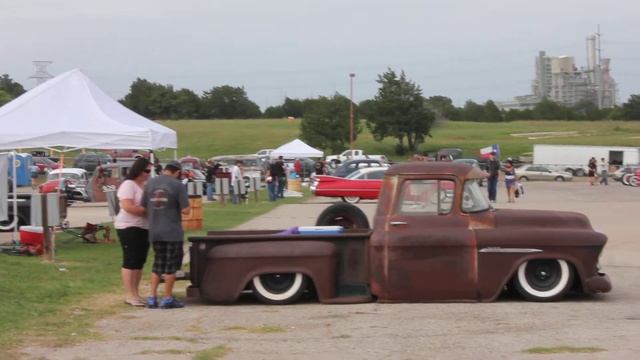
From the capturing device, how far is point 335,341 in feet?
25.0

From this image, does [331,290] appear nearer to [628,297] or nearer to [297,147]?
[628,297]

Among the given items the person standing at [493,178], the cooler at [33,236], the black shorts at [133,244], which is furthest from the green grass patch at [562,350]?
the person standing at [493,178]

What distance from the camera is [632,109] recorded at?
133875 millimetres

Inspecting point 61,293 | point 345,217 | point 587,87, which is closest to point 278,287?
point 345,217

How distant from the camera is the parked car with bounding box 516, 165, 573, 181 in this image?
196 ft

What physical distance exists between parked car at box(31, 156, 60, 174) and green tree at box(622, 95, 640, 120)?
3989 inches

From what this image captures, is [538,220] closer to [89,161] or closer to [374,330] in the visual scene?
[374,330]

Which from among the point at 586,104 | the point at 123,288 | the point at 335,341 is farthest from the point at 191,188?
the point at 586,104

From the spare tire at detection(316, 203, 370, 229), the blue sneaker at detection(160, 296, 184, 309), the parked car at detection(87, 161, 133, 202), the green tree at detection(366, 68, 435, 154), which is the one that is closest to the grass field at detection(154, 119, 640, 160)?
the green tree at detection(366, 68, 435, 154)

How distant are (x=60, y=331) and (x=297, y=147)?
43262 mm

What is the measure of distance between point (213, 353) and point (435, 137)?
91282mm

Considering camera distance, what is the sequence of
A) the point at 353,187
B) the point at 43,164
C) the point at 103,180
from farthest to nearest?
the point at 43,164 < the point at 103,180 < the point at 353,187

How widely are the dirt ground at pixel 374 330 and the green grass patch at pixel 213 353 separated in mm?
51

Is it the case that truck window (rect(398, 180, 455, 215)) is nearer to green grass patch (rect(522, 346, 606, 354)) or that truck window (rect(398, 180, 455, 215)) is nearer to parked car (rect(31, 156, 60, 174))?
green grass patch (rect(522, 346, 606, 354))
